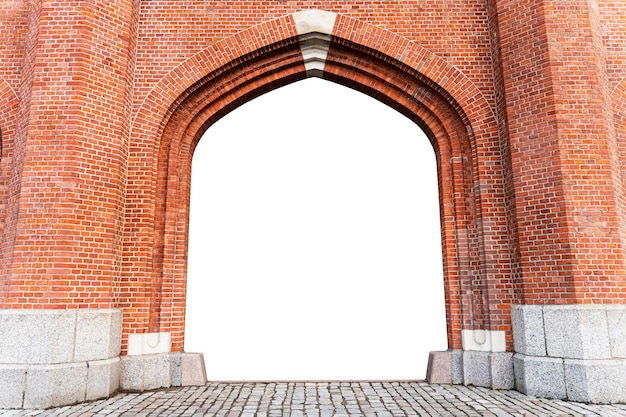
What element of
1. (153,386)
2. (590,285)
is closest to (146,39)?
(153,386)

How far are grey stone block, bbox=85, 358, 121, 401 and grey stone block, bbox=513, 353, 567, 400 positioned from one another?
534 centimetres

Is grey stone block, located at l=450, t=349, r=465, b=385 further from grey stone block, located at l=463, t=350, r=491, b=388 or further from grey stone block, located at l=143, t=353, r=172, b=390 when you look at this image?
grey stone block, located at l=143, t=353, r=172, b=390

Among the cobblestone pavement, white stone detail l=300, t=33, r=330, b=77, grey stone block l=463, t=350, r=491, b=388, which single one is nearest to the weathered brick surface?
white stone detail l=300, t=33, r=330, b=77

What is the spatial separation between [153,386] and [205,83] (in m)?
4.66

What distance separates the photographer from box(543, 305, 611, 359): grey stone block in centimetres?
504

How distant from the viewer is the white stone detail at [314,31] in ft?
22.4

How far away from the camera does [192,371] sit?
6.04m

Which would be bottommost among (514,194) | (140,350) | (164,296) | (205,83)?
(140,350)

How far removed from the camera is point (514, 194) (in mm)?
5898

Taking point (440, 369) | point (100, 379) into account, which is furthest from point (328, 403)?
point (100, 379)

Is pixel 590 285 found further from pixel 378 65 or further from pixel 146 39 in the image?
pixel 146 39

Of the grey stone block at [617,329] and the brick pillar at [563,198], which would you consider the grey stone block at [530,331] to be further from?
the grey stone block at [617,329]

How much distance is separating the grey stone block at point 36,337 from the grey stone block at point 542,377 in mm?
5718

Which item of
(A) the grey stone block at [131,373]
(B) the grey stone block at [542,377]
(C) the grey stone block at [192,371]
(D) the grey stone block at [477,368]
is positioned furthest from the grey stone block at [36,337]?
(B) the grey stone block at [542,377]
